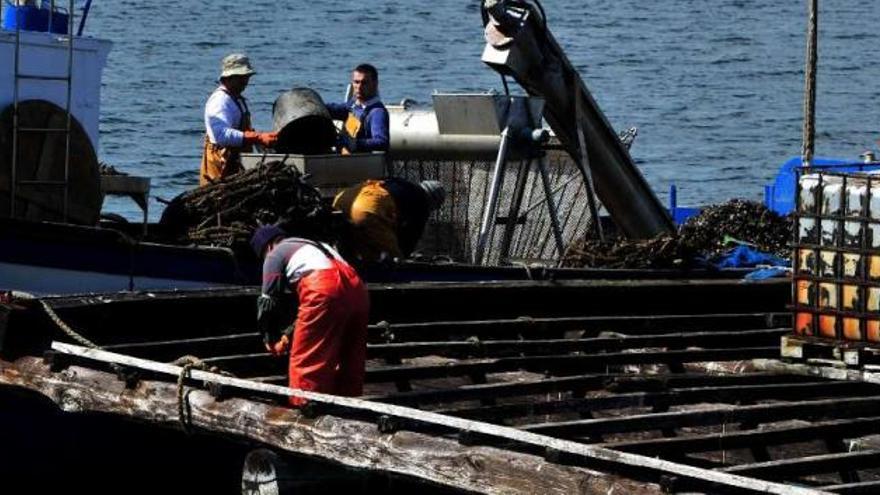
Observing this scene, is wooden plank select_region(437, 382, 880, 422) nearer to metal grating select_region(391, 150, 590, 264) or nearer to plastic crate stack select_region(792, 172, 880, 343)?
plastic crate stack select_region(792, 172, 880, 343)

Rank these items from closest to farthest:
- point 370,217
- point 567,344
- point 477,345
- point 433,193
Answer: point 477,345 → point 567,344 → point 370,217 → point 433,193

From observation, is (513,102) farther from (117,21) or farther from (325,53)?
(117,21)

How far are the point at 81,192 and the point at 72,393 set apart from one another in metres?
3.92

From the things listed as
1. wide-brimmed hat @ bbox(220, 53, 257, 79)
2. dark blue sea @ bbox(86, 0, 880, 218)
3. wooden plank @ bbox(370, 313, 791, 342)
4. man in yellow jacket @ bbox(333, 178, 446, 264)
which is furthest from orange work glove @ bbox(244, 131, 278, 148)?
dark blue sea @ bbox(86, 0, 880, 218)

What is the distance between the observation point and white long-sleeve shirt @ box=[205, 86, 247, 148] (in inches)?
605

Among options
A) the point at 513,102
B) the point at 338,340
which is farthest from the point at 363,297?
the point at 513,102

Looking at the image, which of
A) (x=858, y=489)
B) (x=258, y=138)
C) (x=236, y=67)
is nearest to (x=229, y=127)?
(x=258, y=138)

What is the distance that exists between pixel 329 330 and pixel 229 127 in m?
4.66

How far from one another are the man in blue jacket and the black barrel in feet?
0.74

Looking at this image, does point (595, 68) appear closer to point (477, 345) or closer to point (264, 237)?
point (477, 345)

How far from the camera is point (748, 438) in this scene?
1087 cm

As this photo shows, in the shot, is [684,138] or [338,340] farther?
[684,138]

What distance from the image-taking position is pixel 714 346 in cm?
1418

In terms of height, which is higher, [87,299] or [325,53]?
[325,53]
